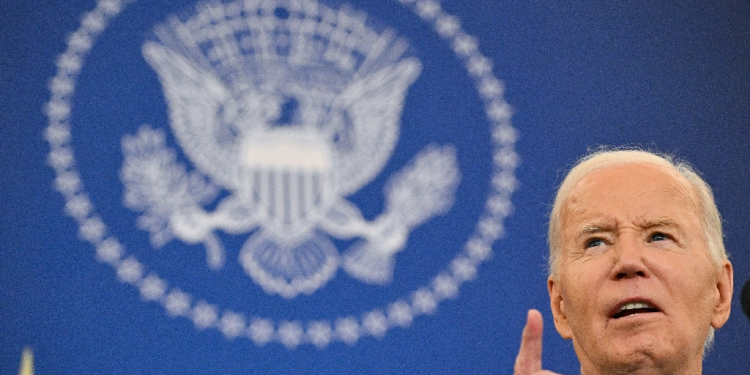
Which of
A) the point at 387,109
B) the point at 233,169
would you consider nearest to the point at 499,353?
the point at 387,109

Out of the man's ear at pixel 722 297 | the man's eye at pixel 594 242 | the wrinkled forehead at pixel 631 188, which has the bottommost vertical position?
the man's ear at pixel 722 297

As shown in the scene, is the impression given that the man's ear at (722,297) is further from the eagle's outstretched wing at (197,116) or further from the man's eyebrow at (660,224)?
the eagle's outstretched wing at (197,116)

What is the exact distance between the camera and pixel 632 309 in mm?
1281

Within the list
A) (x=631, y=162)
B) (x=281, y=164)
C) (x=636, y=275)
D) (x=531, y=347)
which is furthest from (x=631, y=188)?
(x=281, y=164)

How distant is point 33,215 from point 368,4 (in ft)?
3.90

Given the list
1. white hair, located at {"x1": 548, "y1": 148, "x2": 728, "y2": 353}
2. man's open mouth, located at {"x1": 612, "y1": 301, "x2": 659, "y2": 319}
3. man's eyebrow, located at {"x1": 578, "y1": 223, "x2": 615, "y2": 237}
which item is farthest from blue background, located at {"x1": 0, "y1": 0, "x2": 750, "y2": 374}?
man's open mouth, located at {"x1": 612, "y1": 301, "x2": 659, "y2": 319}

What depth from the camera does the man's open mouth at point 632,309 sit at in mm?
1276

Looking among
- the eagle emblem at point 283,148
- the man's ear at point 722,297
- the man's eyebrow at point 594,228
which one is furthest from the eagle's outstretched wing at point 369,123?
the man's ear at point 722,297

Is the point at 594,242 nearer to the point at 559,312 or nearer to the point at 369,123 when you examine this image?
the point at 559,312

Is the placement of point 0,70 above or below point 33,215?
above

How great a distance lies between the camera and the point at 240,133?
2305 millimetres

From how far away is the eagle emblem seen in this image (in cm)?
225

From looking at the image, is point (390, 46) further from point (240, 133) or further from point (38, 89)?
point (38, 89)

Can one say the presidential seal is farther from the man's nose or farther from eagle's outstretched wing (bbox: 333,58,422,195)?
the man's nose
